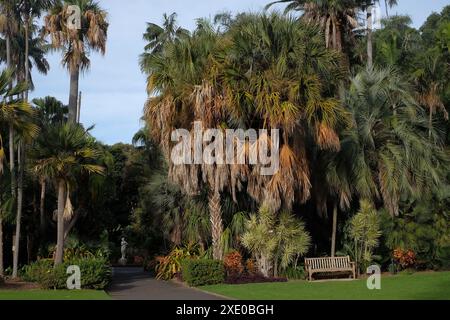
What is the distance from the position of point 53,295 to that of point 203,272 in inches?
206

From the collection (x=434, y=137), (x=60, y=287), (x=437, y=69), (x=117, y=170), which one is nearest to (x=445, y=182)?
(x=434, y=137)

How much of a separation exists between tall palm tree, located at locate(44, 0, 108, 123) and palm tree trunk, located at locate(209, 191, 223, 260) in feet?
24.0

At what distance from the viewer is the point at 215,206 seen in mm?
21516

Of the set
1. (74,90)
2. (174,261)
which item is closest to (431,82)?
(174,261)

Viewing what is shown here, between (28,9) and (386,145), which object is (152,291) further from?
(28,9)

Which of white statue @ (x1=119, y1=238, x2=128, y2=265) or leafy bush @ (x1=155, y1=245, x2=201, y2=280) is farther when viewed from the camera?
white statue @ (x1=119, y1=238, x2=128, y2=265)

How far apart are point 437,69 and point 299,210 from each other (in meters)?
12.0

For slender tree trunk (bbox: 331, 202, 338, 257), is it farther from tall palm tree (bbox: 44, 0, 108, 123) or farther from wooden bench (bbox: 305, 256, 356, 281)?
tall palm tree (bbox: 44, 0, 108, 123)

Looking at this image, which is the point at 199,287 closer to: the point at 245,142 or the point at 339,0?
the point at 245,142

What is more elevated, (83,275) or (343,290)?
(83,275)

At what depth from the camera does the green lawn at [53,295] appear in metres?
16.2

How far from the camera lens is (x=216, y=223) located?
21.6 meters

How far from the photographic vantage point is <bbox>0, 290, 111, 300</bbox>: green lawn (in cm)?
1617

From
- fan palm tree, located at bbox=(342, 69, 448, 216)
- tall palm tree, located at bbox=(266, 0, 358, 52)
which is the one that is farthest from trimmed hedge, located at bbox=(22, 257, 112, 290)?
tall palm tree, located at bbox=(266, 0, 358, 52)
